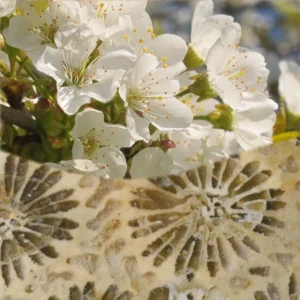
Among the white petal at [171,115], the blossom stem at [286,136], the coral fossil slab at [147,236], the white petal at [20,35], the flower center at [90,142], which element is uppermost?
the white petal at [20,35]

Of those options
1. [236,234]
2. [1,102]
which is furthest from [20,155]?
[236,234]

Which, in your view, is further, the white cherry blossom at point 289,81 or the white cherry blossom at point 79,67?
the white cherry blossom at point 289,81

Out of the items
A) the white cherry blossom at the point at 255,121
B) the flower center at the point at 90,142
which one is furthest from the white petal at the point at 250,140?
the flower center at the point at 90,142

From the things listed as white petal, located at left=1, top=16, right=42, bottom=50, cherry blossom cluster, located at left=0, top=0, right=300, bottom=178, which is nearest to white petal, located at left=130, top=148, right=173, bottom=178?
cherry blossom cluster, located at left=0, top=0, right=300, bottom=178

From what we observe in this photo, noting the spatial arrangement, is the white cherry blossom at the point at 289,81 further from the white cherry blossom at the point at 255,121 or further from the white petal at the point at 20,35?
the white petal at the point at 20,35

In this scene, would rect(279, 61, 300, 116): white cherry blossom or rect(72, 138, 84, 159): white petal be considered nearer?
rect(72, 138, 84, 159): white petal

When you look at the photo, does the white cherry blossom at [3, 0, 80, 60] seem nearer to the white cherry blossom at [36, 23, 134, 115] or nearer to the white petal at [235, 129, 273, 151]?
the white cherry blossom at [36, 23, 134, 115]

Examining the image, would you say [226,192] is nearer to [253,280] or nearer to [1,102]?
[253,280]
